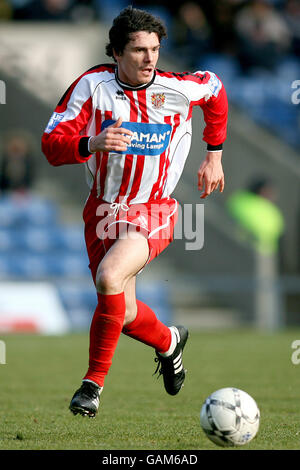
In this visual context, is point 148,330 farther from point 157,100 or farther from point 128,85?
point 128,85

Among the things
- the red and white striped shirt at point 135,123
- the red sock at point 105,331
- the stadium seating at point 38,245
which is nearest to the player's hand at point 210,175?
the red and white striped shirt at point 135,123

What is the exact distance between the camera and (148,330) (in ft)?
20.4

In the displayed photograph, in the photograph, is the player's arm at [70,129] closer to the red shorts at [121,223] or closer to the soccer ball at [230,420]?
the red shorts at [121,223]

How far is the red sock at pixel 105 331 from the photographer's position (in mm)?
5559

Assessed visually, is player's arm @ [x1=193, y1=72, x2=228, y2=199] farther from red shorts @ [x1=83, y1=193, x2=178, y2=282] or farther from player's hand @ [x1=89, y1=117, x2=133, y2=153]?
player's hand @ [x1=89, y1=117, x2=133, y2=153]

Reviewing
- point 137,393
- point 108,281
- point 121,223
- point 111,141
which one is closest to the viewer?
point 111,141

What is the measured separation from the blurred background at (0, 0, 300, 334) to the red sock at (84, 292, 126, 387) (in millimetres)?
7845

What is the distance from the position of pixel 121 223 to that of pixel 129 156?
1.43 ft

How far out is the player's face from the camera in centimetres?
570

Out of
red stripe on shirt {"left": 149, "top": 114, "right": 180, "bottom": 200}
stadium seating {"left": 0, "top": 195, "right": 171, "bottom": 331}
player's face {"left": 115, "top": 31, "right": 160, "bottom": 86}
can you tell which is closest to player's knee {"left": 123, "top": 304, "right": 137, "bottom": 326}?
red stripe on shirt {"left": 149, "top": 114, "right": 180, "bottom": 200}

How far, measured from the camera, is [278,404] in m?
6.61

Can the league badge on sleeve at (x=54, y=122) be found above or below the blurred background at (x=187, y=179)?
above

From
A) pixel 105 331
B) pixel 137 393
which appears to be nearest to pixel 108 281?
pixel 105 331
